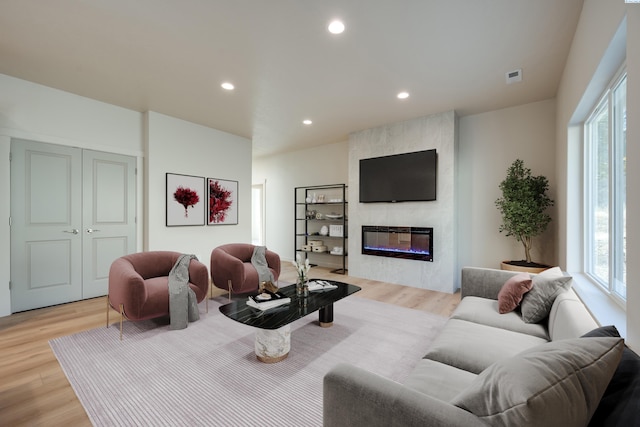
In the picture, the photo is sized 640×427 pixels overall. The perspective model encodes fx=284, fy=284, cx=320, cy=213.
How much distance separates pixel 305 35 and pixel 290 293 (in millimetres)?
2410

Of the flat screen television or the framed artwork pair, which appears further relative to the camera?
the framed artwork pair

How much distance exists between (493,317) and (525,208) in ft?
7.00

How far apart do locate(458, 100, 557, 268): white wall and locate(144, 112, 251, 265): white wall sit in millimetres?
3971

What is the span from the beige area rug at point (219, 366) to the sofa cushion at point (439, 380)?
666 mm

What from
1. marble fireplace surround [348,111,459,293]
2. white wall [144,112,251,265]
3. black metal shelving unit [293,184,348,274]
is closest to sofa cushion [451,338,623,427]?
marble fireplace surround [348,111,459,293]

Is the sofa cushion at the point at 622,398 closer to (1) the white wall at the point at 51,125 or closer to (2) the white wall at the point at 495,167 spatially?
(2) the white wall at the point at 495,167

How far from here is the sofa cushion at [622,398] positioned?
754mm

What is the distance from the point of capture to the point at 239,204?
5605 mm

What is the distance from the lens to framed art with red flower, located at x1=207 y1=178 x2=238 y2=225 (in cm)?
513

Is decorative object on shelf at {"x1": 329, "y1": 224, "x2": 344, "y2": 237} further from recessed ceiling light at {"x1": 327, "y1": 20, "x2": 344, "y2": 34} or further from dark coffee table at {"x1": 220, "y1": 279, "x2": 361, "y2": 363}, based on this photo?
recessed ceiling light at {"x1": 327, "y1": 20, "x2": 344, "y2": 34}

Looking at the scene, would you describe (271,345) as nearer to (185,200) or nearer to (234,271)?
(234,271)

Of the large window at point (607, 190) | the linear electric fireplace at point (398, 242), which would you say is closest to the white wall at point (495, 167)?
the linear electric fireplace at point (398, 242)

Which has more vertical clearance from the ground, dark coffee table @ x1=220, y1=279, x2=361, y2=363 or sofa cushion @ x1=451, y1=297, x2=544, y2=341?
sofa cushion @ x1=451, y1=297, x2=544, y2=341

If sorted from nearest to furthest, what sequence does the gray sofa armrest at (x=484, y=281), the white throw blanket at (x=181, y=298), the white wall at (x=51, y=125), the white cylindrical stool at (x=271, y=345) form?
the white cylindrical stool at (x=271, y=345) < the gray sofa armrest at (x=484, y=281) < the white throw blanket at (x=181, y=298) < the white wall at (x=51, y=125)
